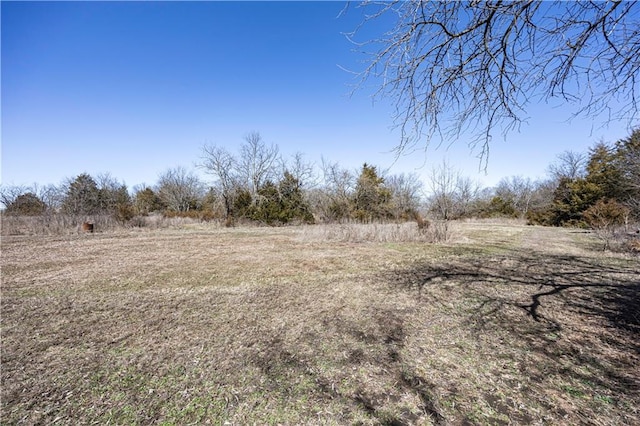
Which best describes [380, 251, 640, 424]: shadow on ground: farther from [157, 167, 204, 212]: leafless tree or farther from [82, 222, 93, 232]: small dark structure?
[157, 167, 204, 212]: leafless tree

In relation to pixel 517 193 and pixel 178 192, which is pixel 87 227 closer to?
pixel 178 192

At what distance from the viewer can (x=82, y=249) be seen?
818 centimetres

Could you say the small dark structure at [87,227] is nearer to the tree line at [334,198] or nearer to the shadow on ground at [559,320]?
the tree line at [334,198]

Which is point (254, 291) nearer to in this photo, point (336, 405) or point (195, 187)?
point (336, 405)

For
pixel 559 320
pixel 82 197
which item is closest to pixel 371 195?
pixel 559 320

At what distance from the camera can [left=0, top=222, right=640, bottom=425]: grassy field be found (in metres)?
1.82

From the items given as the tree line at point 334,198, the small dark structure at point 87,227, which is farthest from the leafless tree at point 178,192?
the small dark structure at point 87,227

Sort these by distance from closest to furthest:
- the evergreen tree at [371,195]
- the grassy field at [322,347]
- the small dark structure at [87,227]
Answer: the grassy field at [322,347]
the small dark structure at [87,227]
the evergreen tree at [371,195]

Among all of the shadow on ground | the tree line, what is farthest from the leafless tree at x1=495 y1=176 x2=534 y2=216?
the shadow on ground

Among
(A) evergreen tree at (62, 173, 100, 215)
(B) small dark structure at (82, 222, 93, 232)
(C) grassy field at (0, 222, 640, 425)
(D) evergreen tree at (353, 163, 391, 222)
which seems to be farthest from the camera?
(D) evergreen tree at (353, 163, 391, 222)

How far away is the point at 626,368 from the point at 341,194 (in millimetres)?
19095

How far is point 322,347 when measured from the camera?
263 cm

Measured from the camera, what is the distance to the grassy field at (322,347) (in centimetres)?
182

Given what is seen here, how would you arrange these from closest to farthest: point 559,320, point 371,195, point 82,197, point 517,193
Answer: point 559,320 → point 82,197 → point 371,195 → point 517,193
